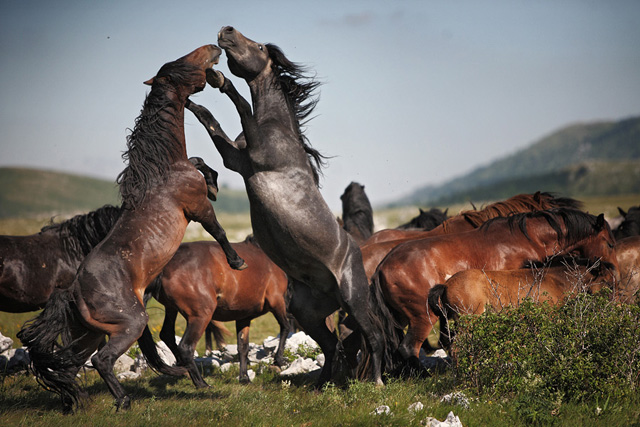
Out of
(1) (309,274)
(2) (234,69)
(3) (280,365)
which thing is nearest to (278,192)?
(1) (309,274)

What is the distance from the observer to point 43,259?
8.29 metres

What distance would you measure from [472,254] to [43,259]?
6.13 metres

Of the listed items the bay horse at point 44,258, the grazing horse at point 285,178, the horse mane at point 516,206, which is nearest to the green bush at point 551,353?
the grazing horse at point 285,178

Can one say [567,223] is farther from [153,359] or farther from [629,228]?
[153,359]

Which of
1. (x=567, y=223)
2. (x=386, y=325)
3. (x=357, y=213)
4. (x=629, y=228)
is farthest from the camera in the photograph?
(x=357, y=213)

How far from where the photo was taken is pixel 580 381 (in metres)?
5.74

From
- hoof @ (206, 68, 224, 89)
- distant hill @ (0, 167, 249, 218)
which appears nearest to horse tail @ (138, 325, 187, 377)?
hoof @ (206, 68, 224, 89)

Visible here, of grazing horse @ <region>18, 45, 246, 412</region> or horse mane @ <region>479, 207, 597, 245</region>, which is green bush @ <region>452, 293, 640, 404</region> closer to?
horse mane @ <region>479, 207, 597, 245</region>

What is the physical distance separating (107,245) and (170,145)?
1346mm

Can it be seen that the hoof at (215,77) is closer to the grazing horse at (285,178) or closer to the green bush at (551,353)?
the grazing horse at (285,178)

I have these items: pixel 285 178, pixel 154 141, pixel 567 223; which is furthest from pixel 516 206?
pixel 154 141

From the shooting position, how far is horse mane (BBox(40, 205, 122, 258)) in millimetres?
7688

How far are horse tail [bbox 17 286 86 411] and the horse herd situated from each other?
0.04 feet

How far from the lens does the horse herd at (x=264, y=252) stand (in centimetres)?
591
